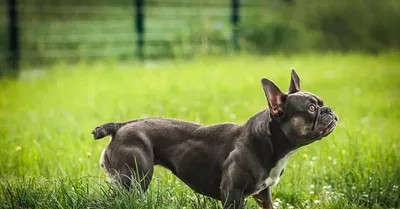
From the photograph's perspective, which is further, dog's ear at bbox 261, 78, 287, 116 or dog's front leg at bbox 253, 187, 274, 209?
dog's front leg at bbox 253, 187, 274, 209

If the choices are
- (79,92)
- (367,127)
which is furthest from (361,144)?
(79,92)

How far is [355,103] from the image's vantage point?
11172 mm

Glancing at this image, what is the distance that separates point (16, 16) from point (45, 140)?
784 cm

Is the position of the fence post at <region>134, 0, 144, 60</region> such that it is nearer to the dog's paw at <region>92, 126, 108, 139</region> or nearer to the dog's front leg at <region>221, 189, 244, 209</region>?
the dog's paw at <region>92, 126, 108, 139</region>

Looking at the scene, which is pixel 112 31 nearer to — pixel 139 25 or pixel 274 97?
pixel 139 25

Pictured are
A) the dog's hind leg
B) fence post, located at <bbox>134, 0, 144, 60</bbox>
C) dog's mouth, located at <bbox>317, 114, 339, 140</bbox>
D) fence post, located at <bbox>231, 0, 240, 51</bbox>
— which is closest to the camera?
dog's mouth, located at <bbox>317, 114, 339, 140</bbox>

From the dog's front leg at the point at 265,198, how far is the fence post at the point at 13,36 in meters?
10.6

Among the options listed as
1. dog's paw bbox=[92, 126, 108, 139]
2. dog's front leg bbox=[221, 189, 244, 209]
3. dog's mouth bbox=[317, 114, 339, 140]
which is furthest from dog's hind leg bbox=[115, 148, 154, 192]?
dog's mouth bbox=[317, 114, 339, 140]

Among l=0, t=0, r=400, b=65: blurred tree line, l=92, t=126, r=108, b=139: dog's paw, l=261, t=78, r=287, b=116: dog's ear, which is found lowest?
l=0, t=0, r=400, b=65: blurred tree line

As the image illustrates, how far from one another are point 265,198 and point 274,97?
0.72 metres

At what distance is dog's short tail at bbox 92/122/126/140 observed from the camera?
4.93m

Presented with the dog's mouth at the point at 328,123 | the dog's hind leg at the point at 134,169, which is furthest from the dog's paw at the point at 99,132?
the dog's mouth at the point at 328,123

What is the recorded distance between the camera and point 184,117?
9305 millimetres

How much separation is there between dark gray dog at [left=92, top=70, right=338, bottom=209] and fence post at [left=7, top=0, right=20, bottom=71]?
34.1 ft
